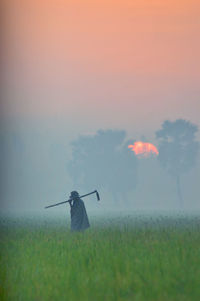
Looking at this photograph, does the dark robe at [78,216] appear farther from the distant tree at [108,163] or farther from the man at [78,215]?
the distant tree at [108,163]

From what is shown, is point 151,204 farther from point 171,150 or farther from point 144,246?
point 144,246

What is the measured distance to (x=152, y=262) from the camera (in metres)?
7.84

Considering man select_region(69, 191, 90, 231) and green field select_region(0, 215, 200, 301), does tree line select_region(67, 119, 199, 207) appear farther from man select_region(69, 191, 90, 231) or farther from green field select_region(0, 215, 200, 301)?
green field select_region(0, 215, 200, 301)

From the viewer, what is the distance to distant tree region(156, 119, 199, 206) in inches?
2435

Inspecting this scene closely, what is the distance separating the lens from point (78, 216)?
45.8 ft

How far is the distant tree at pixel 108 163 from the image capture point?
6469 centimetres

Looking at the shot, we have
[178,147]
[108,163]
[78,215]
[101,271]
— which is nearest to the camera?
[101,271]

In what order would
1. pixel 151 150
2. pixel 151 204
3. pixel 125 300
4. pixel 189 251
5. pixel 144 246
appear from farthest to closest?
1. pixel 151 204
2. pixel 151 150
3. pixel 144 246
4. pixel 189 251
5. pixel 125 300

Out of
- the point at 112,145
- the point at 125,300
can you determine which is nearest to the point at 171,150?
the point at 112,145

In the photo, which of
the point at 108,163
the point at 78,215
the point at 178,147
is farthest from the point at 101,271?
the point at 108,163

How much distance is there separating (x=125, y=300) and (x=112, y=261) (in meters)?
2.09

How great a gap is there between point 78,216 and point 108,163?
178ft

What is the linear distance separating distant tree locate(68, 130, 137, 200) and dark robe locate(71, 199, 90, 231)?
Result: 49.3m

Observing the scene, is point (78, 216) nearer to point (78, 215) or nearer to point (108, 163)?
point (78, 215)
